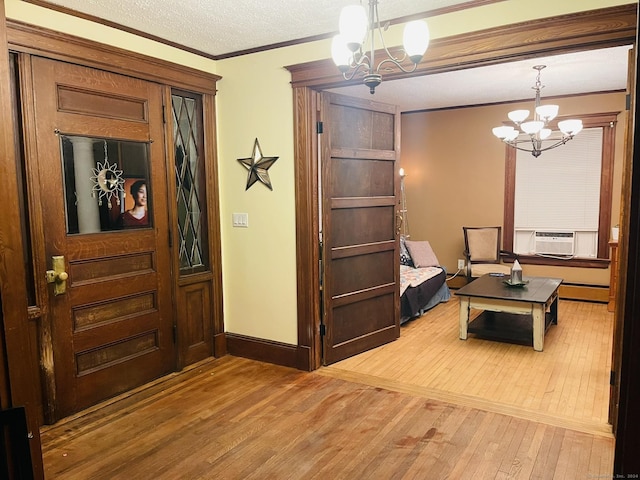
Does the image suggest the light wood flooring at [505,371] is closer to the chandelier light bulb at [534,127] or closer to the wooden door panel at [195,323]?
the wooden door panel at [195,323]

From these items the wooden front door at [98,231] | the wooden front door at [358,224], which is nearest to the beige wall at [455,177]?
the wooden front door at [358,224]

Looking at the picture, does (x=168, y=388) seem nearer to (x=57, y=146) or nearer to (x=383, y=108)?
(x=57, y=146)

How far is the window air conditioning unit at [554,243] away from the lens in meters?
5.94

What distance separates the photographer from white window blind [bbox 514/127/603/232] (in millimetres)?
5742

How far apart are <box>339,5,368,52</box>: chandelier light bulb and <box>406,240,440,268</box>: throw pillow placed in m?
4.16

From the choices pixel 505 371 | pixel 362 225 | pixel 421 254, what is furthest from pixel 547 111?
pixel 505 371

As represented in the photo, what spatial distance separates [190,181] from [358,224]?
4.58 feet

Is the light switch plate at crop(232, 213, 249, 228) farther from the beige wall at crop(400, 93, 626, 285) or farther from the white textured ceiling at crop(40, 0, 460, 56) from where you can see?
the beige wall at crop(400, 93, 626, 285)

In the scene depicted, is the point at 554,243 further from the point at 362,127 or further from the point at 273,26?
the point at 273,26

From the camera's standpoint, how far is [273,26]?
3.17 m

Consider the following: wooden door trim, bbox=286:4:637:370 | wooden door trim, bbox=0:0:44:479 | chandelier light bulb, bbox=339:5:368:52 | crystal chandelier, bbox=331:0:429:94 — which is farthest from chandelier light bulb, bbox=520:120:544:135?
wooden door trim, bbox=0:0:44:479

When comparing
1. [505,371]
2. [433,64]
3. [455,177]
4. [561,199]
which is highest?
[433,64]

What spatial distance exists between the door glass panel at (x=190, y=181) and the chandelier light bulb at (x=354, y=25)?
1.91 m

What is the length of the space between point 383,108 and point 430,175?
9.47 feet
